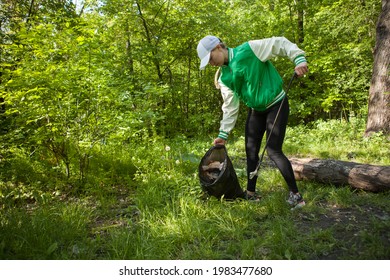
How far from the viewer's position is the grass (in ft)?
6.66

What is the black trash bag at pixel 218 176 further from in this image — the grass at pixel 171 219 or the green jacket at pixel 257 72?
the green jacket at pixel 257 72

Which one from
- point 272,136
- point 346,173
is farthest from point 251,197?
point 346,173

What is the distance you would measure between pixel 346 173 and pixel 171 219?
2.18m

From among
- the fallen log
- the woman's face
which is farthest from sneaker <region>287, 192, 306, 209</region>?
the woman's face

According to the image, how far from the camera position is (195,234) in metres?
2.27

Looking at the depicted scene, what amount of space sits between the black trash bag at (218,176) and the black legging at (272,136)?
31cm

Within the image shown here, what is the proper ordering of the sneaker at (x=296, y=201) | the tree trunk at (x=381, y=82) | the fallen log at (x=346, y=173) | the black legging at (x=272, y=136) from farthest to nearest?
the tree trunk at (x=381, y=82), the fallen log at (x=346, y=173), the sneaker at (x=296, y=201), the black legging at (x=272, y=136)

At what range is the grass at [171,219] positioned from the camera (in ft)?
6.66

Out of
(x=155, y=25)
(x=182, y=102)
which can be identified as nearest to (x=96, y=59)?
(x=155, y=25)

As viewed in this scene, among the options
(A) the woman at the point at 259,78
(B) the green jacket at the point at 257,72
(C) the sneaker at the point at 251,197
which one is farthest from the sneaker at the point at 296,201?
(B) the green jacket at the point at 257,72

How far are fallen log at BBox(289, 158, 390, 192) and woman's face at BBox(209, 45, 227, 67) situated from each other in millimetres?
1929

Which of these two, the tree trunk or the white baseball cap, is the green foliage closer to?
the tree trunk
